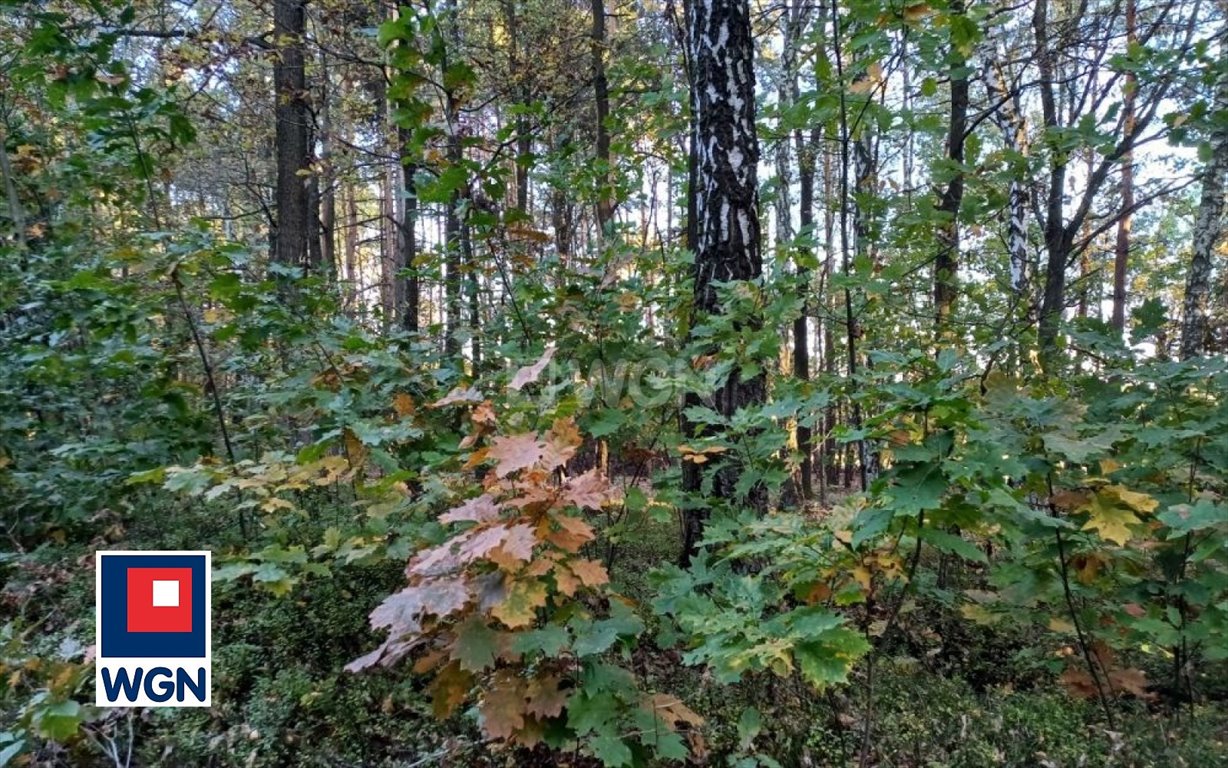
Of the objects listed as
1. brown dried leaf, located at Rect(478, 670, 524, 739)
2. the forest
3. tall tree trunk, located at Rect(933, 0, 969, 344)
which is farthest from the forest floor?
tall tree trunk, located at Rect(933, 0, 969, 344)

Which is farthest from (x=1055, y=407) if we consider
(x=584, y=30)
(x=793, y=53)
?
(x=584, y=30)

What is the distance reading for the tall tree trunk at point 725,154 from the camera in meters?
3.62

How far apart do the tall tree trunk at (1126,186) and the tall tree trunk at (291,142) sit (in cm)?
707

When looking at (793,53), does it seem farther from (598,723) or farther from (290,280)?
(598,723)

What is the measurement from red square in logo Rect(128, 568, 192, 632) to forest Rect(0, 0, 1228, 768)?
5 centimetres

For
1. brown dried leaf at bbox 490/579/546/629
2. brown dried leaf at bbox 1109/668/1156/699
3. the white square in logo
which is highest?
brown dried leaf at bbox 490/579/546/629

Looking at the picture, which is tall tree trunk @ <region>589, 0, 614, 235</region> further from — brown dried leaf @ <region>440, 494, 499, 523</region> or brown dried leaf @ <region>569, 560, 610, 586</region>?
brown dried leaf @ <region>569, 560, 610, 586</region>

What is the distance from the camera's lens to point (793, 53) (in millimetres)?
8398

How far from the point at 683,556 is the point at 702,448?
5.31 ft

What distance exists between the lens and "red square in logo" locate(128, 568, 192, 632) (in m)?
2.75

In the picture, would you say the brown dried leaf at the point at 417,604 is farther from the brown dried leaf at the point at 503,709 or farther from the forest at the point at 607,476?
the brown dried leaf at the point at 503,709

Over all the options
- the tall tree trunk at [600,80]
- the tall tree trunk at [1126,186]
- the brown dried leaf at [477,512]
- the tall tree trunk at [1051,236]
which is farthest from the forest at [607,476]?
the tall tree trunk at [600,80]

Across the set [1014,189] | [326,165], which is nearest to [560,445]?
[1014,189]

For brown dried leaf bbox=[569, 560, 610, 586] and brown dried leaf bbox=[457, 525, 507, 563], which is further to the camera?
brown dried leaf bbox=[569, 560, 610, 586]
